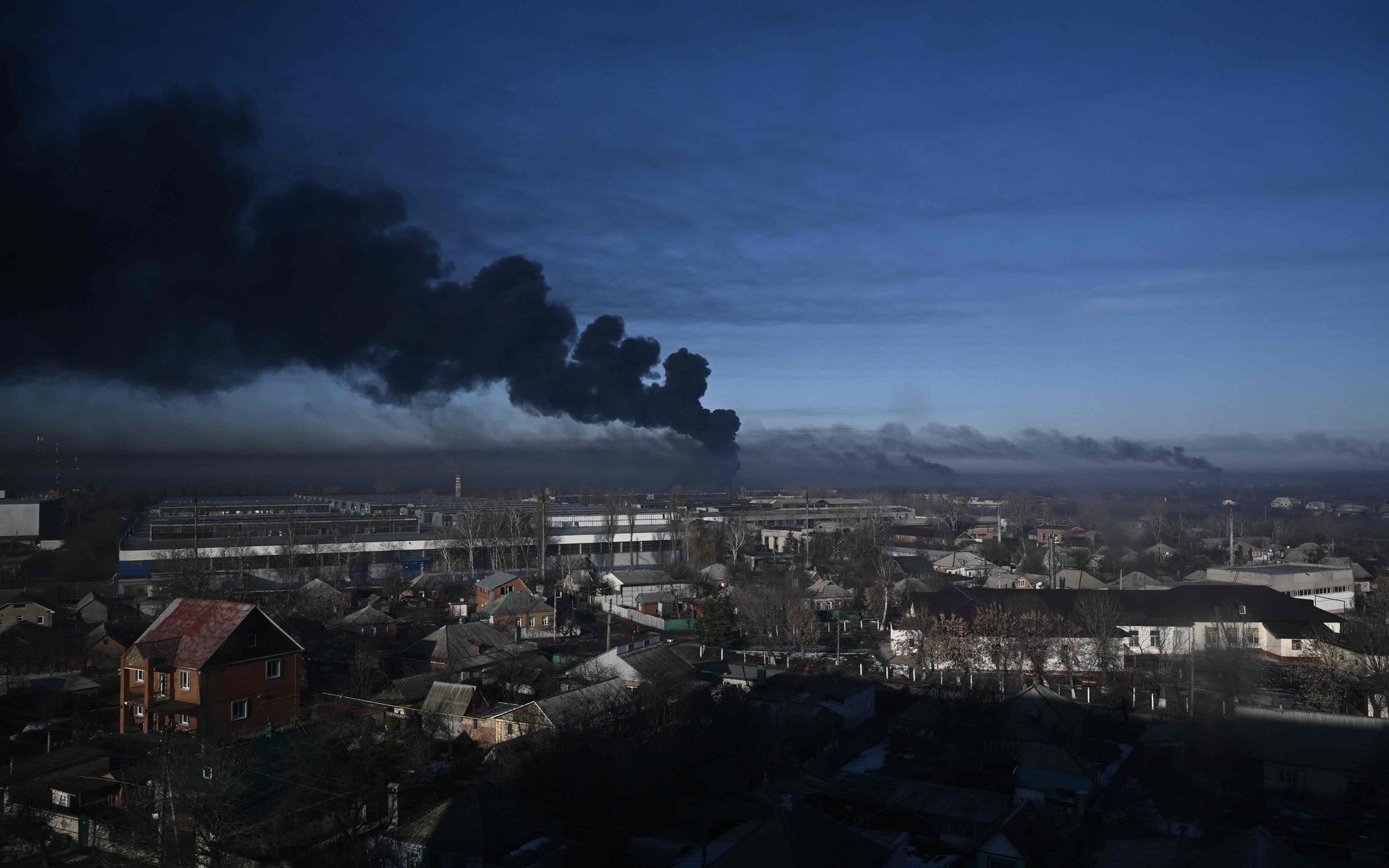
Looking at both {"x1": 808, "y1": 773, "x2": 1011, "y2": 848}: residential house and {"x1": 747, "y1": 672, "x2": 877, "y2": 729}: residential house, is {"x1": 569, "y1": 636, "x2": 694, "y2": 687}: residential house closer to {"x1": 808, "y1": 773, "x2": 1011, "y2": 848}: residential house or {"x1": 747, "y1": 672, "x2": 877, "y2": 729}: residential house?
{"x1": 747, "y1": 672, "x2": 877, "y2": 729}: residential house

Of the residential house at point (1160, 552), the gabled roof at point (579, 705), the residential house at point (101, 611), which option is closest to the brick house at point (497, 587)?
the residential house at point (101, 611)

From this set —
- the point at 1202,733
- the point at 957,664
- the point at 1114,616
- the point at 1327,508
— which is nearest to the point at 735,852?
the point at 1202,733

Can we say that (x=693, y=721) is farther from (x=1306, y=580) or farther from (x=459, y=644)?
(x=1306, y=580)

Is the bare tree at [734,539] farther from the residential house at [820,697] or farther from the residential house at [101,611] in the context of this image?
the residential house at [101,611]

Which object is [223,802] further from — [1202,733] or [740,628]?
[740,628]

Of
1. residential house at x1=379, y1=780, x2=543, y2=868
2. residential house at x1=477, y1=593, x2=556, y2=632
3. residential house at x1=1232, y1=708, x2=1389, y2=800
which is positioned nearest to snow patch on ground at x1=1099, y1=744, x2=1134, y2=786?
residential house at x1=1232, y1=708, x2=1389, y2=800
